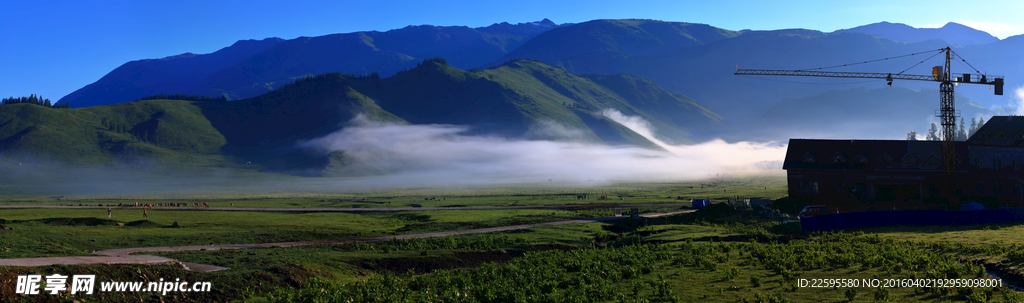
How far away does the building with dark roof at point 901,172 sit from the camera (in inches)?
3851

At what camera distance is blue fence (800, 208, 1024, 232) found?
64.4 metres

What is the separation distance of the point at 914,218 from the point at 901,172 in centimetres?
4413

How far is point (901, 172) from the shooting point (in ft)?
341

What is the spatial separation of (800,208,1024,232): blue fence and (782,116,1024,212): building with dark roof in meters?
31.6

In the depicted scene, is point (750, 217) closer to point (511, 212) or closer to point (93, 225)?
point (511, 212)

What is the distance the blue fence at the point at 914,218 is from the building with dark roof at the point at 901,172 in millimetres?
31614

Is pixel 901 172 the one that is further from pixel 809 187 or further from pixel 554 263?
pixel 554 263

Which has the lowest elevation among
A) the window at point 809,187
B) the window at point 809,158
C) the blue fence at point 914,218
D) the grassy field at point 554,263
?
the grassy field at point 554,263

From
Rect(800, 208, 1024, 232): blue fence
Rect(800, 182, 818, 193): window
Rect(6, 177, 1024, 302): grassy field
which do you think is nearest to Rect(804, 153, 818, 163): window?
Rect(800, 182, 818, 193): window

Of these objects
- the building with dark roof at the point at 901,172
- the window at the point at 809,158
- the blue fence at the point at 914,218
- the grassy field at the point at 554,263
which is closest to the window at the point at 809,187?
the building with dark roof at the point at 901,172

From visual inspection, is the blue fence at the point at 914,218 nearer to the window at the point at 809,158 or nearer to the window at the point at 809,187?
the window at the point at 809,187

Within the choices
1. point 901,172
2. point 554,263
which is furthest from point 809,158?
point 554,263

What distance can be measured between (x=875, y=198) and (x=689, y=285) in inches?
3417

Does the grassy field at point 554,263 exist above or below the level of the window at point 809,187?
below
